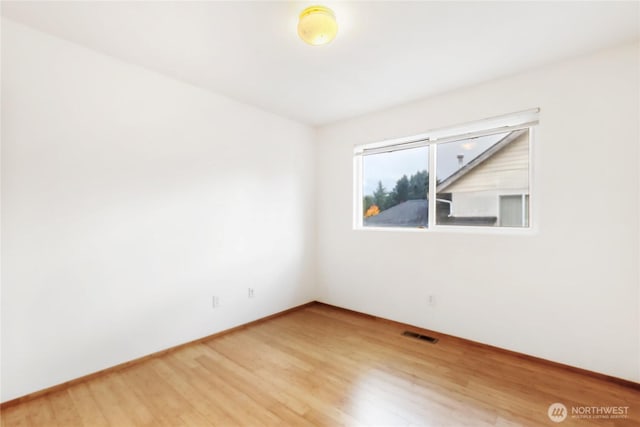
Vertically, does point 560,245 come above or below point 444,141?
below

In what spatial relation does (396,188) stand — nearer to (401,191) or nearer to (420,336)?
(401,191)

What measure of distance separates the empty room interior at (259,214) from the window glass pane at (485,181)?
18 millimetres

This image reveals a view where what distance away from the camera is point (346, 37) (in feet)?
6.40

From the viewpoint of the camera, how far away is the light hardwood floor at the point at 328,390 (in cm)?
172

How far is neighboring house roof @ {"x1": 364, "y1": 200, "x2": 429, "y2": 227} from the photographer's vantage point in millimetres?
3165

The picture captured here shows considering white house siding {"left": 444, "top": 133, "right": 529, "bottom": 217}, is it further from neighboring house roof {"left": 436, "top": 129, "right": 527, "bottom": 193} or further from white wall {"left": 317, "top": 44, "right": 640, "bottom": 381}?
white wall {"left": 317, "top": 44, "right": 640, "bottom": 381}

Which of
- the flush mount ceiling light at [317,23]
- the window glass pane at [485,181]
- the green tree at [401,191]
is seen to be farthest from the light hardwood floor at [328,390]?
the flush mount ceiling light at [317,23]

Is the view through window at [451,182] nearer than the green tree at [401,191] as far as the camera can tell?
Yes

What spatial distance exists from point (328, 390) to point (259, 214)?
1.95 meters

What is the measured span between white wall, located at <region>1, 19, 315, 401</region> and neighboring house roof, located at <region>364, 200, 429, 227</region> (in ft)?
4.68

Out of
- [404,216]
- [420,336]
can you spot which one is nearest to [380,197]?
[404,216]

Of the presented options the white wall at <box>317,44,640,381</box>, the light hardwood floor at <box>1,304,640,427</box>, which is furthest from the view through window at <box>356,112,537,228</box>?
the light hardwood floor at <box>1,304,640,427</box>

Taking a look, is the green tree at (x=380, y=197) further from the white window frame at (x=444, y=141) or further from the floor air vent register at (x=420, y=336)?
the floor air vent register at (x=420, y=336)

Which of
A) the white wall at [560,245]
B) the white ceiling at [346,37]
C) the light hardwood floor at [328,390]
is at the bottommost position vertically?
the light hardwood floor at [328,390]
